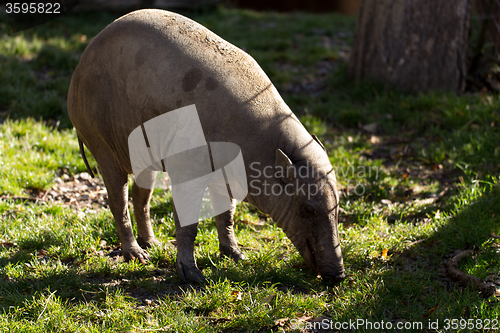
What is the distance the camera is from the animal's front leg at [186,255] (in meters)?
3.34

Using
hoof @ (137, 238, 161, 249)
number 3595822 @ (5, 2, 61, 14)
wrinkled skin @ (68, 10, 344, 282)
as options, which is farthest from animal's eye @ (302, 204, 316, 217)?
number 3595822 @ (5, 2, 61, 14)

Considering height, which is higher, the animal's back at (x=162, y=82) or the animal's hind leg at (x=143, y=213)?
the animal's back at (x=162, y=82)

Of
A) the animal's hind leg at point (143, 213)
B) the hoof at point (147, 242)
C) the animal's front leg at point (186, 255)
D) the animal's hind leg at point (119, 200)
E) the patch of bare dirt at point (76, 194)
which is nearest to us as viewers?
the animal's front leg at point (186, 255)

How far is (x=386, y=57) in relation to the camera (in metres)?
6.70

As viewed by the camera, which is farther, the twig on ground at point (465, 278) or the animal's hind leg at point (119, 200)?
the animal's hind leg at point (119, 200)

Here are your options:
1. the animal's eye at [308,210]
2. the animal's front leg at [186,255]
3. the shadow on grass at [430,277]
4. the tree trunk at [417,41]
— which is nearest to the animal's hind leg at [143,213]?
the animal's front leg at [186,255]

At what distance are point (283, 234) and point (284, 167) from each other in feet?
3.78

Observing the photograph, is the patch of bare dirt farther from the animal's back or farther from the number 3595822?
the number 3595822

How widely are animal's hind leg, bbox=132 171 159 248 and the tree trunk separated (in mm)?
4352

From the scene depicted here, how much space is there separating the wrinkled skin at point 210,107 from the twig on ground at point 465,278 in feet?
2.88

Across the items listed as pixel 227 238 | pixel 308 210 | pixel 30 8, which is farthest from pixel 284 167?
pixel 30 8

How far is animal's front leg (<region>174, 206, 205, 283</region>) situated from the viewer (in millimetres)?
3342

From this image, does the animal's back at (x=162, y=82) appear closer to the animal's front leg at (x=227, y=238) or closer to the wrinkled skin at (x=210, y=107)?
the wrinkled skin at (x=210, y=107)

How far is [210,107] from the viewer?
Answer: 3.06 m
